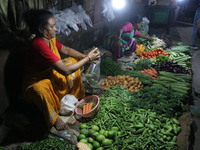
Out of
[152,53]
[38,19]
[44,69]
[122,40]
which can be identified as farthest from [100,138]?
[152,53]

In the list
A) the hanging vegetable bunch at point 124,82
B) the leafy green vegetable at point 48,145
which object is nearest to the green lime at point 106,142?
the leafy green vegetable at point 48,145

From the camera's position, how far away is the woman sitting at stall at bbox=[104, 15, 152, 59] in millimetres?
6305

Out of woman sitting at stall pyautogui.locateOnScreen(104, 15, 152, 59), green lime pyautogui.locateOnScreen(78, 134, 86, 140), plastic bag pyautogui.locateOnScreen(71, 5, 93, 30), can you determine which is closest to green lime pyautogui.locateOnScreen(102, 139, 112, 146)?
green lime pyautogui.locateOnScreen(78, 134, 86, 140)

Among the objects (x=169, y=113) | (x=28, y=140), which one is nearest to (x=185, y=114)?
(x=169, y=113)

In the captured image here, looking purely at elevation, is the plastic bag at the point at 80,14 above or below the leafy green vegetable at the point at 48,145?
above

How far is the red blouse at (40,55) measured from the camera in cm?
282

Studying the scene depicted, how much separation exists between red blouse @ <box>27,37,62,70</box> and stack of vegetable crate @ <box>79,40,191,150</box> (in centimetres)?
135

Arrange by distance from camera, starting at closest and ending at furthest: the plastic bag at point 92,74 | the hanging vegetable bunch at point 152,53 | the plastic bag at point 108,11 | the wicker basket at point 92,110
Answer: the wicker basket at point 92,110
the plastic bag at point 92,74
the hanging vegetable bunch at point 152,53
the plastic bag at point 108,11

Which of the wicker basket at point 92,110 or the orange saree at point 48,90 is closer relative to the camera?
the orange saree at point 48,90

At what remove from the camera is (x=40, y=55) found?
9.39 feet

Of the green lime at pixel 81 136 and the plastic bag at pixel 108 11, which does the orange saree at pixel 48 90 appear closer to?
the green lime at pixel 81 136

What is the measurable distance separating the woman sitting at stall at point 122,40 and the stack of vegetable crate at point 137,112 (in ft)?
4.19

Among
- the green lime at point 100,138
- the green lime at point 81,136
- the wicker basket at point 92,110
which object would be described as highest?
the wicker basket at point 92,110

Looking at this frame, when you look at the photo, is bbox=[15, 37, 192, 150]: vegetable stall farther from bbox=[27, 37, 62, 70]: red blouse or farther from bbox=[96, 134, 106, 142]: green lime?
bbox=[27, 37, 62, 70]: red blouse
